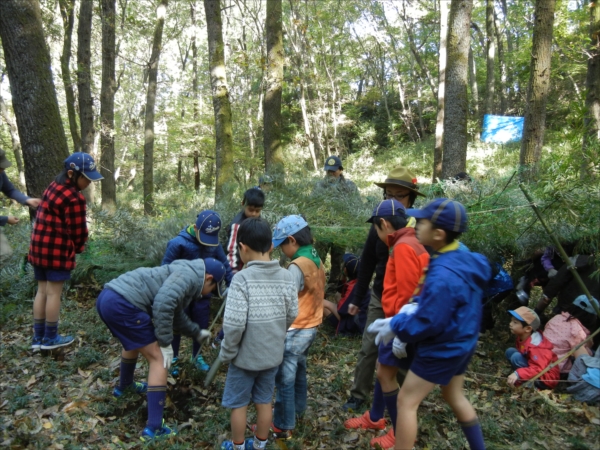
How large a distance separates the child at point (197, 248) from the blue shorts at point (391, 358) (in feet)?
6.67

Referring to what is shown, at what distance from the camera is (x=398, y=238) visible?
314cm

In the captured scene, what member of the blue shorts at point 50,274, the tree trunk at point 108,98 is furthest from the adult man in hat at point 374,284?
the tree trunk at point 108,98

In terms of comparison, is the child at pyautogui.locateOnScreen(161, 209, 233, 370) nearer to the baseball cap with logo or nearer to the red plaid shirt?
the red plaid shirt

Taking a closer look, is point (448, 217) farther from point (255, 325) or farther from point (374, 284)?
point (255, 325)

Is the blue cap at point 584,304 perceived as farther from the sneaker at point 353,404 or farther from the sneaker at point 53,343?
the sneaker at point 53,343

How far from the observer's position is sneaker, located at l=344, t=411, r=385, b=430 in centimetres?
345

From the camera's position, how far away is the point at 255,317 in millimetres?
2848

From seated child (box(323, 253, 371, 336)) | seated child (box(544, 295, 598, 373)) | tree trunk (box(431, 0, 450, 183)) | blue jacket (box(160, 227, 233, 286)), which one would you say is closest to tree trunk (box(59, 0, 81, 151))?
blue jacket (box(160, 227, 233, 286))

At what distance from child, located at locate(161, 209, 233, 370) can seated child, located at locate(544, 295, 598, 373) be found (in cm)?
364

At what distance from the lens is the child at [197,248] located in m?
4.21

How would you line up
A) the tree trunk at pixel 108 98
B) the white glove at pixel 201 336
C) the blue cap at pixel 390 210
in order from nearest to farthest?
the blue cap at pixel 390 210 < the white glove at pixel 201 336 < the tree trunk at pixel 108 98

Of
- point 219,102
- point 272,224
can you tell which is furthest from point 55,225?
point 219,102

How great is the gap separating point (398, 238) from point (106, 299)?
2.28 meters

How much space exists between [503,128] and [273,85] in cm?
1628
